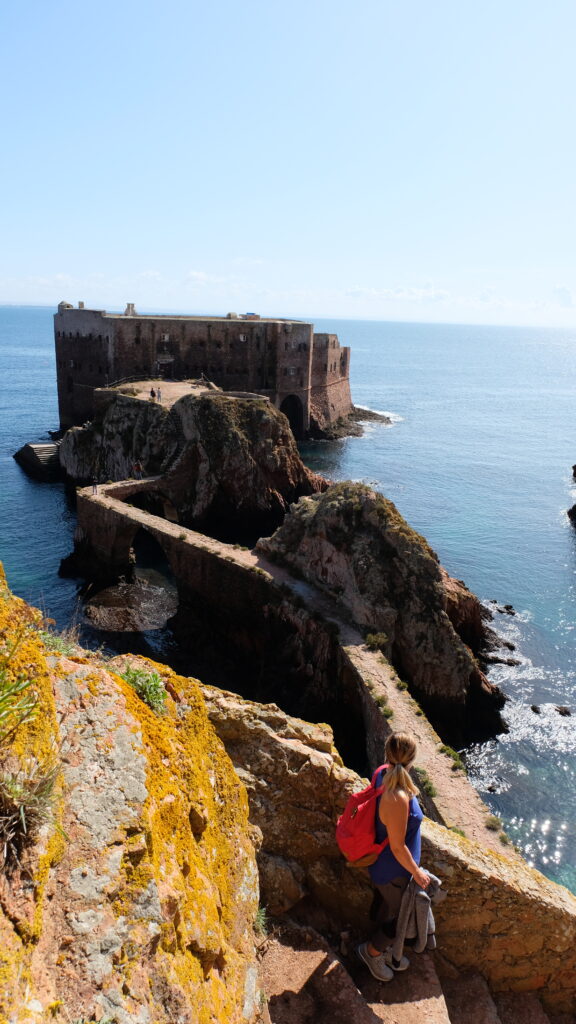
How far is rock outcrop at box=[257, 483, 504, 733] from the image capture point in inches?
1003

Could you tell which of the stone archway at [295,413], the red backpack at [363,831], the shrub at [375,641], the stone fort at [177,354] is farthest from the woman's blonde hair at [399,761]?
the stone archway at [295,413]

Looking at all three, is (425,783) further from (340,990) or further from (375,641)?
(340,990)

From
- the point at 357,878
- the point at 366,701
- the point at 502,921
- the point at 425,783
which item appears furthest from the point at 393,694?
the point at 357,878

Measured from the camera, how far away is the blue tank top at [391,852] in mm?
7098

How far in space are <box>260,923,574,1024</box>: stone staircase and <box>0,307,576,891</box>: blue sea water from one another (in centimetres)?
1436

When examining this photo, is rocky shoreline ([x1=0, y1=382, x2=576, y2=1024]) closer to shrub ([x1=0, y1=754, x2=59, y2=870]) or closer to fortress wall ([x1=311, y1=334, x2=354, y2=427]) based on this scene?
shrub ([x1=0, y1=754, x2=59, y2=870])

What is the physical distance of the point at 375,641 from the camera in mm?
24797

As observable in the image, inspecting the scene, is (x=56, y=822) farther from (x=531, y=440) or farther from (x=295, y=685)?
(x=531, y=440)

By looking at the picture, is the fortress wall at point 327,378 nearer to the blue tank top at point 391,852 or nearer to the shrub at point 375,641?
the shrub at point 375,641

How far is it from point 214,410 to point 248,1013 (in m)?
46.0

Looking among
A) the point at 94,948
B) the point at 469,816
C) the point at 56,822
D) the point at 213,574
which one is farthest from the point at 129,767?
the point at 213,574

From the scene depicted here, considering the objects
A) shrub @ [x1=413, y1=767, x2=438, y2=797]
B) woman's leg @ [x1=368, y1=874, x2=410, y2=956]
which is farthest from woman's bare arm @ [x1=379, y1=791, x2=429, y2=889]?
shrub @ [x1=413, y1=767, x2=438, y2=797]

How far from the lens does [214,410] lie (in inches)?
1954

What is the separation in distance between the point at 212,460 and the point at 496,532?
22.6m
